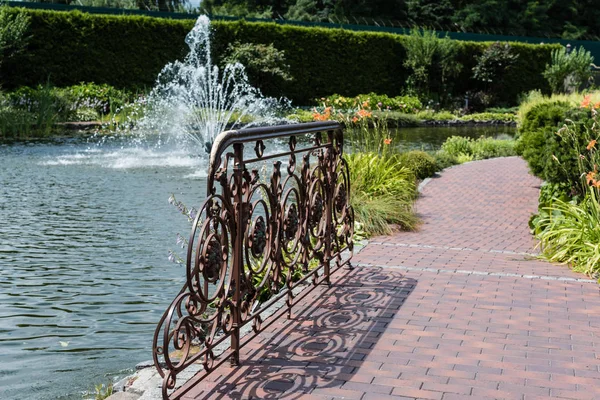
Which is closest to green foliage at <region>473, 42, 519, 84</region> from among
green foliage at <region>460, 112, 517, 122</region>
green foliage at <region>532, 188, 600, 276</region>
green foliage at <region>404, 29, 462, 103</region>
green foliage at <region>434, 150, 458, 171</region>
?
green foliage at <region>404, 29, 462, 103</region>

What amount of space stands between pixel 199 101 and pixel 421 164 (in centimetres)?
1123

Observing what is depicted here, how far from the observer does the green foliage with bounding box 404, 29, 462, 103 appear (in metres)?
29.8

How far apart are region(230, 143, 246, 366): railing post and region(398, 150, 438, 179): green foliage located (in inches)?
316

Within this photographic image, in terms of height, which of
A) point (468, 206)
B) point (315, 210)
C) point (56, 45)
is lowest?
point (468, 206)

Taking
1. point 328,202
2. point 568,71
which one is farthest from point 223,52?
point 328,202

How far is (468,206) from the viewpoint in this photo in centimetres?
995

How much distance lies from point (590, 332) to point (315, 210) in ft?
6.40

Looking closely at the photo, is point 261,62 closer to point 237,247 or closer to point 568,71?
point 568,71

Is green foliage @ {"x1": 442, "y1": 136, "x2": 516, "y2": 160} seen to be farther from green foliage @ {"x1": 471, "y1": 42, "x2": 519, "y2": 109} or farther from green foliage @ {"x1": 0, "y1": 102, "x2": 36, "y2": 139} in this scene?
green foliage @ {"x1": 471, "y1": 42, "x2": 519, "y2": 109}

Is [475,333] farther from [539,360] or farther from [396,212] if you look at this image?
[396,212]

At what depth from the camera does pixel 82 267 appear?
6.85 m

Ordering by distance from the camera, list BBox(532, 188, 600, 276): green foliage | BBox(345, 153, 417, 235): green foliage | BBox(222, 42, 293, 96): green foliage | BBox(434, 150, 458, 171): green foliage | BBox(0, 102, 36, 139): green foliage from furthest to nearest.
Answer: BBox(222, 42, 293, 96): green foliage → BBox(0, 102, 36, 139): green foliage → BBox(434, 150, 458, 171): green foliage → BBox(345, 153, 417, 235): green foliage → BBox(532, 188, 600, 276): green foliage

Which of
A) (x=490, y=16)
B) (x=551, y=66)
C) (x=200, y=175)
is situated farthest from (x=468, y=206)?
(x=490, y=16)

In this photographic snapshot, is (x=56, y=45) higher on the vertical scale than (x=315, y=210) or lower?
Answer: higher
